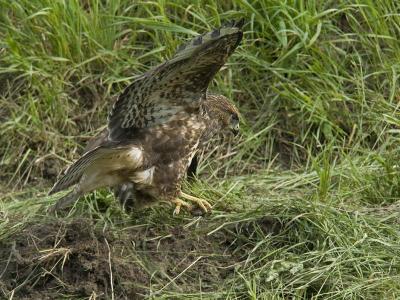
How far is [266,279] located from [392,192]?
1.35 metres

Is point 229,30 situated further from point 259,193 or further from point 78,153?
point 78,153

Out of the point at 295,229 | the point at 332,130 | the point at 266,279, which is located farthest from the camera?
the point at 332,130

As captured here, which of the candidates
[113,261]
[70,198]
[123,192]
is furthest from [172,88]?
[113,261]

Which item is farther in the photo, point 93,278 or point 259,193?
point 259,193

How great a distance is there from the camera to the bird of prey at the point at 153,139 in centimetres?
367

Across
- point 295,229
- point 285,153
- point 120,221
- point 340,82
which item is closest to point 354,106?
point 340,82

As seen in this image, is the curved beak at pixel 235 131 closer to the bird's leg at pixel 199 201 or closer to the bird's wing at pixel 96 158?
the bird's leg at pixel 199 201

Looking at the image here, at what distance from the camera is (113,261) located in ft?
10.7

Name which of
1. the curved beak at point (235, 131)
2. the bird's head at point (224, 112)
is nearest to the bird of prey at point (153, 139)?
the bird's head at point (224, 112)

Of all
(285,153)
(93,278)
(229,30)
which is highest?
(229,30)

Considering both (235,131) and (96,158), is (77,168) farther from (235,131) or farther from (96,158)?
(235,131)

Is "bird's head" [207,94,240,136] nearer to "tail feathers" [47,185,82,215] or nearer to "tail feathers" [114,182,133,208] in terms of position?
"tail feathers" [114,182,133,208]

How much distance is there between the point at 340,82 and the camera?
4.92 meters

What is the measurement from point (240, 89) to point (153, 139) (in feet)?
4.80
